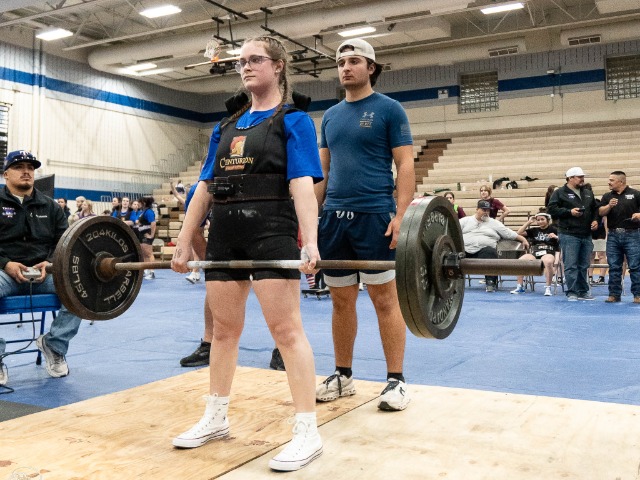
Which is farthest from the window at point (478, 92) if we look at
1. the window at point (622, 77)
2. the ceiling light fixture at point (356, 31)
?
the ceiling light fixture at point (356, 31)

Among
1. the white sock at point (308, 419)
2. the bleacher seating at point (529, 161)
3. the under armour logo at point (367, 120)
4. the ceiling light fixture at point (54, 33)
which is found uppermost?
the ceiling light fixture at point (54, 33)

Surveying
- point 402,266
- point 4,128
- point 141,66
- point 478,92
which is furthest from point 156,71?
point 402,266

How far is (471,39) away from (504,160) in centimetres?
297

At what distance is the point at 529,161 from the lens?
13.9 meters

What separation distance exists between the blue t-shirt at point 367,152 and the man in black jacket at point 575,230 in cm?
464

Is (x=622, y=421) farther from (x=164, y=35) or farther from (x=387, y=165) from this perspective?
(x=164, y=35)

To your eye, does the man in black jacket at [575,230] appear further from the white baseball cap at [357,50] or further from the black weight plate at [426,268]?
the black weight plate at [426,268]

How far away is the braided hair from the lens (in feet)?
6.63

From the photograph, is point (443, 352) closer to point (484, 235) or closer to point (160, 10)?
point (484, 235)

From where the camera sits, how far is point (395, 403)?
2459 mm

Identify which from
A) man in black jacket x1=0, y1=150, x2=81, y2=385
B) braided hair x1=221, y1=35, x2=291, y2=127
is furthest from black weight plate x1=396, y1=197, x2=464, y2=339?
man in black jacket x1=0, y1=150, x2=81, y2=385

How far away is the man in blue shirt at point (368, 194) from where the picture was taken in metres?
2.50

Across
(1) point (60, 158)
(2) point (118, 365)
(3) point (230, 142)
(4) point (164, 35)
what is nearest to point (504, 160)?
(4) point (164, 35)

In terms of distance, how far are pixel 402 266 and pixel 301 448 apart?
644 mm
